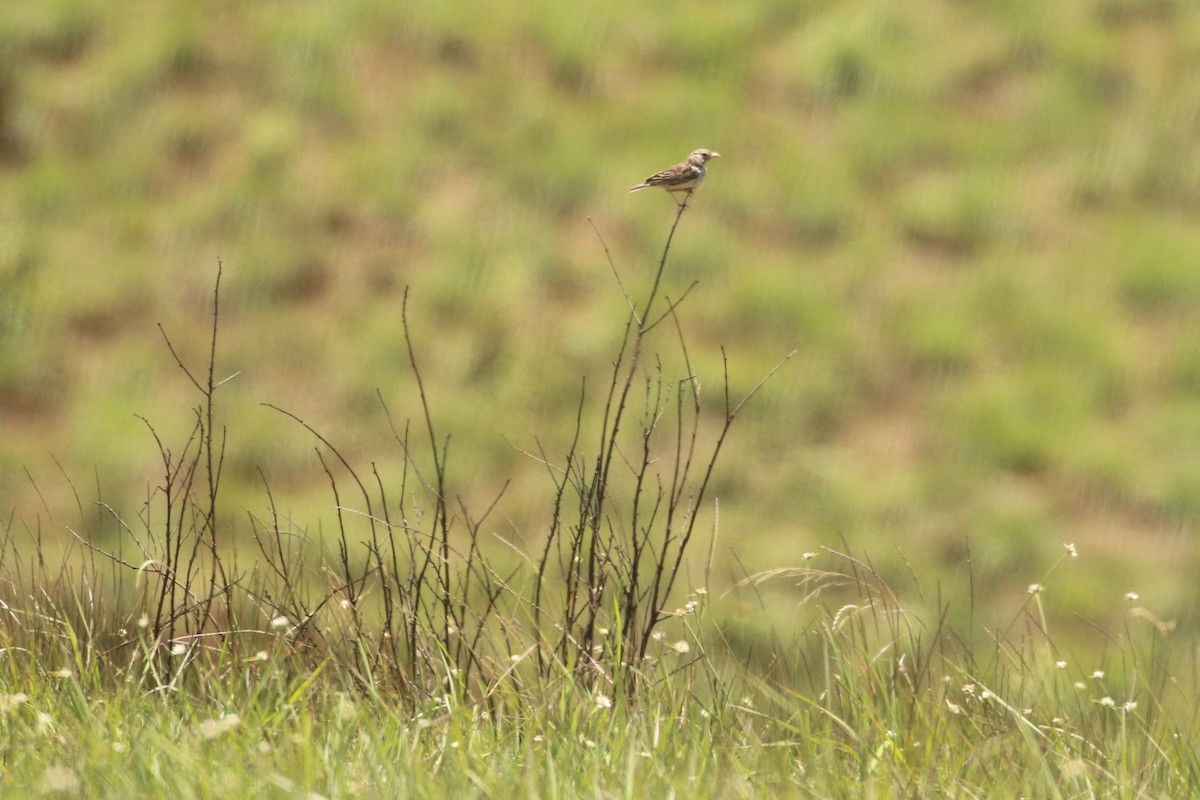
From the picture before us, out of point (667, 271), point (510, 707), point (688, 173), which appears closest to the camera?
point (510, 707)

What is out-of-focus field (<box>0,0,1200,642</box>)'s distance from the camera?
6.21 metres

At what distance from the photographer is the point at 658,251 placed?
22.9 ft

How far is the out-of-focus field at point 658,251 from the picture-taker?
245 inches

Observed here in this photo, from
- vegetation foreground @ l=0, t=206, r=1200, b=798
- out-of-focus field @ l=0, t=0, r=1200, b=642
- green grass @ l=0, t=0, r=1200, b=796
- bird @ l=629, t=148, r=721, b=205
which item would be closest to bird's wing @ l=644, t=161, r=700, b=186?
bird @ l=629, t=148, r=721, b=205

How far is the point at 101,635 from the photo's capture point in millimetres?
3160

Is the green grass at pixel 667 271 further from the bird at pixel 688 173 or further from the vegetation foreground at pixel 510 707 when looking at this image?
the vegetation foreground at pixel 510 707

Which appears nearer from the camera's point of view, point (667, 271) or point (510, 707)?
point (510, 707)

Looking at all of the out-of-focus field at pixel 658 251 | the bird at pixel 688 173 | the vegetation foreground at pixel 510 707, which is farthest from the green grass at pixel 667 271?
the vegetation foreground at pixel 510 707

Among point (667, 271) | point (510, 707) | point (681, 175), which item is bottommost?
point (667, 271)

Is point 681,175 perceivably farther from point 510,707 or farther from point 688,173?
point 510,707

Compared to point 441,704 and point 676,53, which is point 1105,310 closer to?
point 676,53

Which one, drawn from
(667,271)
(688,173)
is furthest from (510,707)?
(667,271)

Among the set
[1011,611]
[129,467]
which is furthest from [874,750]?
[129,467]

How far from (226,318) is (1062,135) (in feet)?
13.5
